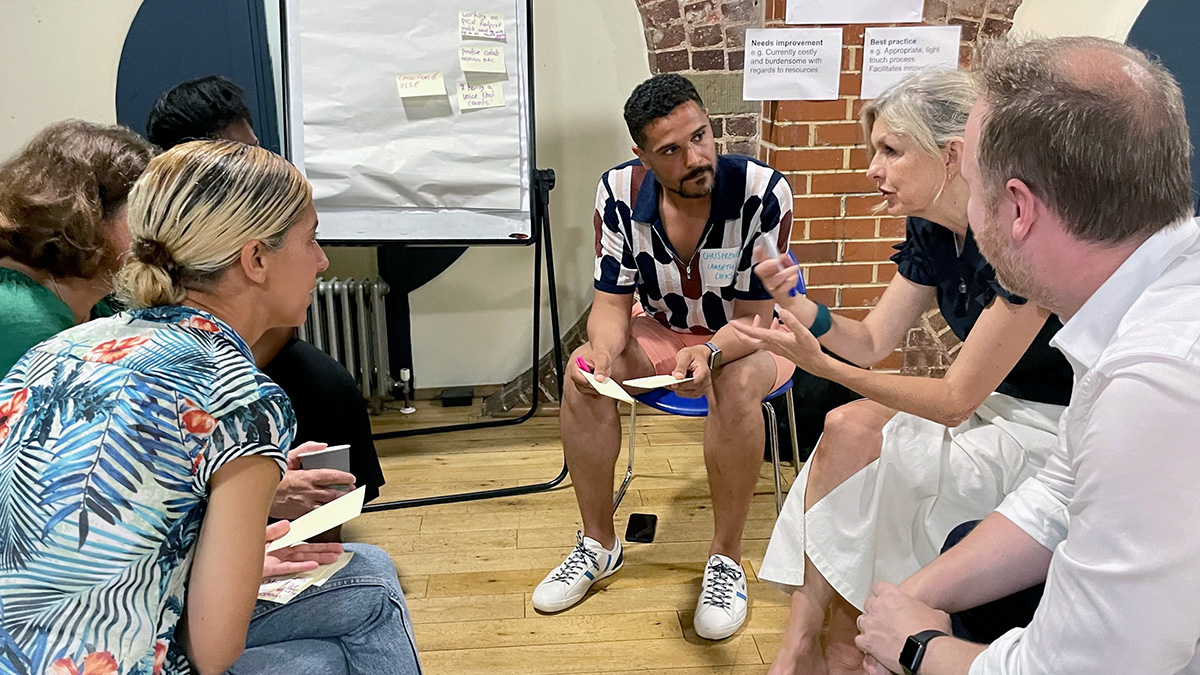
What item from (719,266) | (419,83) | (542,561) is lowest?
(542,561)

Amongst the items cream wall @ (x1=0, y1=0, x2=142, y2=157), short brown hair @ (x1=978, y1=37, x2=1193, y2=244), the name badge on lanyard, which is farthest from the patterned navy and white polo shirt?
cream wall @ (x1=0, y1=0, x2=142, y2=157)

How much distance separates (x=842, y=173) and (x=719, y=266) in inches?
30.3

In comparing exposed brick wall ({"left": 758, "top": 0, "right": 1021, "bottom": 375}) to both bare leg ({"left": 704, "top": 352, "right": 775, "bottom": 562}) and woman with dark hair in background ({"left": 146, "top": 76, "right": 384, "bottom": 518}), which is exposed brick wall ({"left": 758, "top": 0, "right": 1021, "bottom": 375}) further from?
woman with dark hair in background ({"left": 146, "top": 76, "right": 384, "bottom": 518})

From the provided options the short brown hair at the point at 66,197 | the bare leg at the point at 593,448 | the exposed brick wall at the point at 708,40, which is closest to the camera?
the short brown hair at the point at 66,197

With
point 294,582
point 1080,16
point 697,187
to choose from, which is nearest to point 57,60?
point 697,187

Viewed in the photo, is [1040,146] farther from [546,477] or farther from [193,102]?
[546,477]

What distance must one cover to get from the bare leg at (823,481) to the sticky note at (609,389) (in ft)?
1.47

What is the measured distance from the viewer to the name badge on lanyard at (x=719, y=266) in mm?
2148

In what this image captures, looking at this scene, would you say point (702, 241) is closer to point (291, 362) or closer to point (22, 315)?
point (291, 362)

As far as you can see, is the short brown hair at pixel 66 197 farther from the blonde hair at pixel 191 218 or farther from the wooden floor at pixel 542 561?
the wooden floor at pixel 542 561

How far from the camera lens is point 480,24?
2635 millimetres

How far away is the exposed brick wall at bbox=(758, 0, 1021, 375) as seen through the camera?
2.63 metres

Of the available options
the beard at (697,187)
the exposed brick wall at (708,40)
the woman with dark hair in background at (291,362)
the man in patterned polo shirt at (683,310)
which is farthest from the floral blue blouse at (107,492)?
the exposed brick wall at (708,40)

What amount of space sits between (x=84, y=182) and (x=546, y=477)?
167 cm
